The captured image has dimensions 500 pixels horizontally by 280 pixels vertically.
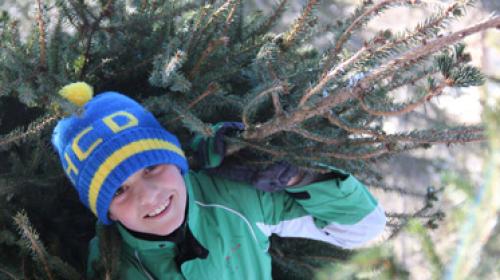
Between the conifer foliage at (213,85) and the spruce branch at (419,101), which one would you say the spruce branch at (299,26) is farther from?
the spruce branch at (419,101)

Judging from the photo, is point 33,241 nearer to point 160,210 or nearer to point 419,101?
point 160,210

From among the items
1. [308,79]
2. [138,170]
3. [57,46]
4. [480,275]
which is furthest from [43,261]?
[480,275]

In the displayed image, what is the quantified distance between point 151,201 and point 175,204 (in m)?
0.11

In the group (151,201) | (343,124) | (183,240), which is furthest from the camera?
(183,240)

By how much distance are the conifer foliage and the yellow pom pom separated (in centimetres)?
5

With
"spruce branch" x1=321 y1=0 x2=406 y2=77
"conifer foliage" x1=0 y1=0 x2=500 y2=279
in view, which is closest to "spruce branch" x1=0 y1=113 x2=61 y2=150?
"conifer foliage" x1=0 y1=0 x2=500 y2=279

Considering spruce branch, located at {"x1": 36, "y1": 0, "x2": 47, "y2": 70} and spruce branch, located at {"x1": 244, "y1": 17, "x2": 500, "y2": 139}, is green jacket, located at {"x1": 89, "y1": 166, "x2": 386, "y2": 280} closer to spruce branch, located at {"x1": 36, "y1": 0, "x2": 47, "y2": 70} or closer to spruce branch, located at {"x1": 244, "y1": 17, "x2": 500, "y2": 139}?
spruce branch, located at {"x1": 244, "y1": 17, "x2": 500, "y2": 139}

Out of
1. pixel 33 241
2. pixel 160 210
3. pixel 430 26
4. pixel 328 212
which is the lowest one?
pixel 33 241

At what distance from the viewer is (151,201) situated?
4.90ft

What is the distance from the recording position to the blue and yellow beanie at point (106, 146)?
4.86 ft

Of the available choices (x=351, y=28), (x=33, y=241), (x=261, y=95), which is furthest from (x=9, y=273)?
(x=351, y=28)

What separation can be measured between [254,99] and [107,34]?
80 centimetres

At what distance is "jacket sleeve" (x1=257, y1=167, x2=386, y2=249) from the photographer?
1.62m

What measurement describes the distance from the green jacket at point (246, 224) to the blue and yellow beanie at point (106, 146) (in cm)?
22
